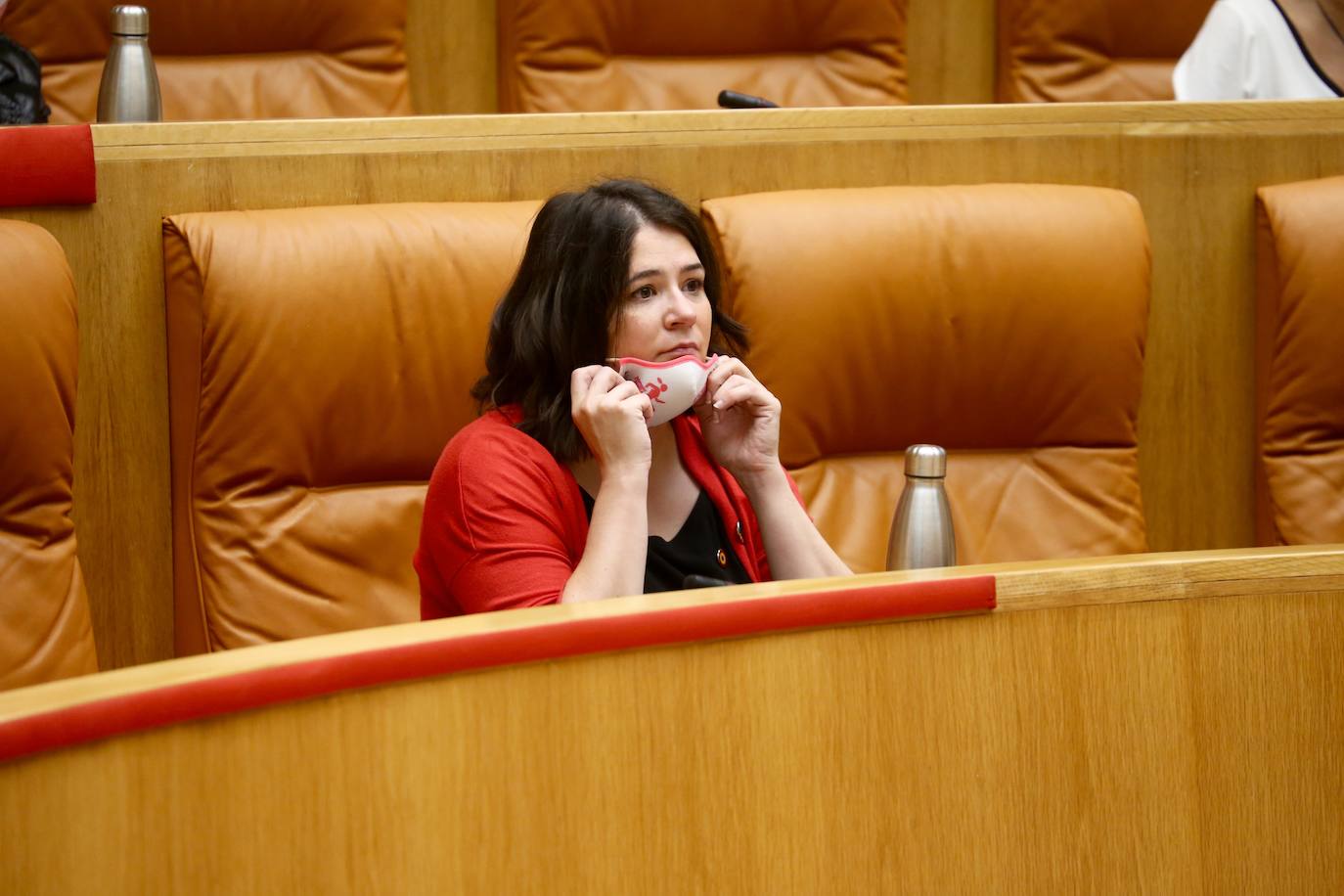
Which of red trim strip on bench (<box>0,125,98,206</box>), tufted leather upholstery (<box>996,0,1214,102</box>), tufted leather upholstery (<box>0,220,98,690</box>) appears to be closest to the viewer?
tufted leather upholstery (<box>0,220,98,690</box>)

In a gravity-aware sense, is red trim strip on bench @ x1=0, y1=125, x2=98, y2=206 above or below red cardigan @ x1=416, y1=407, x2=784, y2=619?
above

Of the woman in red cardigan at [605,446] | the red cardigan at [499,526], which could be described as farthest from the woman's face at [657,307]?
the red cardigan at [499,526]

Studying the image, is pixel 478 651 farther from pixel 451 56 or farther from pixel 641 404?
pixel 451 56

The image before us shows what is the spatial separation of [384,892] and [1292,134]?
4.53 ft

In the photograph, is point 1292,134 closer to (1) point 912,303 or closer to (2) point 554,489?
(1) point 912,303

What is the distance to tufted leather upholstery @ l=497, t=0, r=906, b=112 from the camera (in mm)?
2168

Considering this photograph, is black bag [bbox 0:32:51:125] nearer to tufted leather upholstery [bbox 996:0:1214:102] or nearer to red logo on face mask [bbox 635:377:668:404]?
red logo on face mask [bbox 635:377:668:404]

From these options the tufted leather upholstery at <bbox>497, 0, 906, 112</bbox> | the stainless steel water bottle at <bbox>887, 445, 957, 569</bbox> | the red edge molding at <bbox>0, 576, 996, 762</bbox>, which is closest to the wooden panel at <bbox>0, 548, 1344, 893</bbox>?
the red edge molding at <bbox>0, 576, 996, 762</bbox>

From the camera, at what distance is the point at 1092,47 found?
7.73 ft

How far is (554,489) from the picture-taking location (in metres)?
1.18

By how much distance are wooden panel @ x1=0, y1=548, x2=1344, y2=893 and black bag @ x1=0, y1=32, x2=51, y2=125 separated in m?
1.07

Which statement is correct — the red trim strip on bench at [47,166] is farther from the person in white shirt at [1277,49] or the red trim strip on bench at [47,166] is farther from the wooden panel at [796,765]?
the person in white shirt at [1277,49]

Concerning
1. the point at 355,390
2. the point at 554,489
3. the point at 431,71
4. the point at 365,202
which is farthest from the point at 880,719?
the point at 431,71

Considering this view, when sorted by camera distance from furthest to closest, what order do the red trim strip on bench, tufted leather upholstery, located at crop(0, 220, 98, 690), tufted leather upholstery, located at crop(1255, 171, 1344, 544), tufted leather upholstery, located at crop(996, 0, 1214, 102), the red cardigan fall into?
→ tufted leather upholstery, located at crop(996, 0, 1214, 102)
tufted leather upholstery, located at crop(1255, 171, 1344, 544)
the red trim strip on bench
tufted leather upholstery, located at crop(0, 220, 98, 690)
the red cardigan
